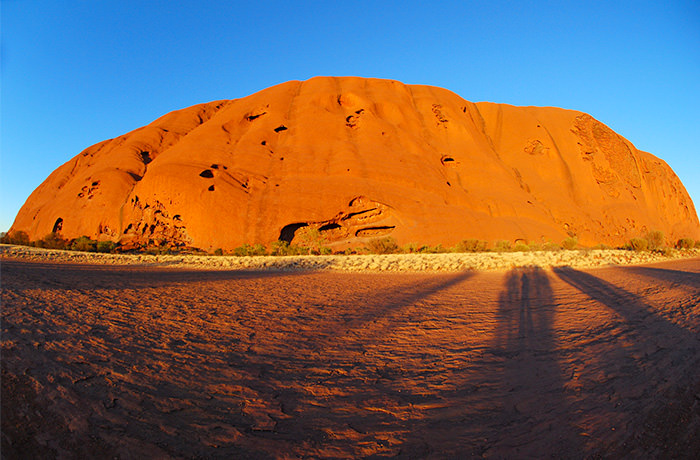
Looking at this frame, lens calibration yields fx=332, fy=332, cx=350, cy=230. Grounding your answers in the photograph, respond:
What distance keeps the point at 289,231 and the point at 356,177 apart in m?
8.50

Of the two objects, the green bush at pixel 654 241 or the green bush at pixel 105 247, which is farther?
the green bush at pixel 105 247

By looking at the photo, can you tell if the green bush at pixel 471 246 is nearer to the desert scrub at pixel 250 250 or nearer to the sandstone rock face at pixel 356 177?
the sandstone rock face at pixel 356 177

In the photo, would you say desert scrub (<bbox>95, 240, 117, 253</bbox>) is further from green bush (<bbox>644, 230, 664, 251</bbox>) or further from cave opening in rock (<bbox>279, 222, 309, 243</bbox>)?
green bush (<bbox>644, 230, 664, 251</bbox>)

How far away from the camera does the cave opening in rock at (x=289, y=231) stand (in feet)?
100

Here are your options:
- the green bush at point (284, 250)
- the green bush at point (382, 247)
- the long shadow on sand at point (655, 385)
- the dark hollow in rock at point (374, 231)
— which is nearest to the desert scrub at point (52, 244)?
the green bush at point (284, 250)

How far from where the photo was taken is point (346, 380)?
3.12 meters

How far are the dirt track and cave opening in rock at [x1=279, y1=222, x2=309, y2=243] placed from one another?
81.0ft

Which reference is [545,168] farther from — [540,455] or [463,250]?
[540,455]

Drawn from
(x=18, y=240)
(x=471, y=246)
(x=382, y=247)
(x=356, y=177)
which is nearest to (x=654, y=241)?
(x=471, y=246)

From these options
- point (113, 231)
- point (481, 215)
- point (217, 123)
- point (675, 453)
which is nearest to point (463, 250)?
point (481, 215)

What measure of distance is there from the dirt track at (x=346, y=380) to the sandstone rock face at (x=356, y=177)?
25093 millimetres

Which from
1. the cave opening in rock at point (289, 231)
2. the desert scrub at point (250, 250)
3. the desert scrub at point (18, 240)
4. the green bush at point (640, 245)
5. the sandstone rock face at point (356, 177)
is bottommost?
the desert scrub at point (250, 250)

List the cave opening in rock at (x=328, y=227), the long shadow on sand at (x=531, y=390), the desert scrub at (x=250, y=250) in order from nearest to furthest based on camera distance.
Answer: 1. the long shadow on sand at (x=531, y=390)
2. the desert scrub at (x=250, y=250)
3. the cave opening in rock at (x=328, y=227)

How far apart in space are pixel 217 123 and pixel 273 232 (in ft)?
56.7
